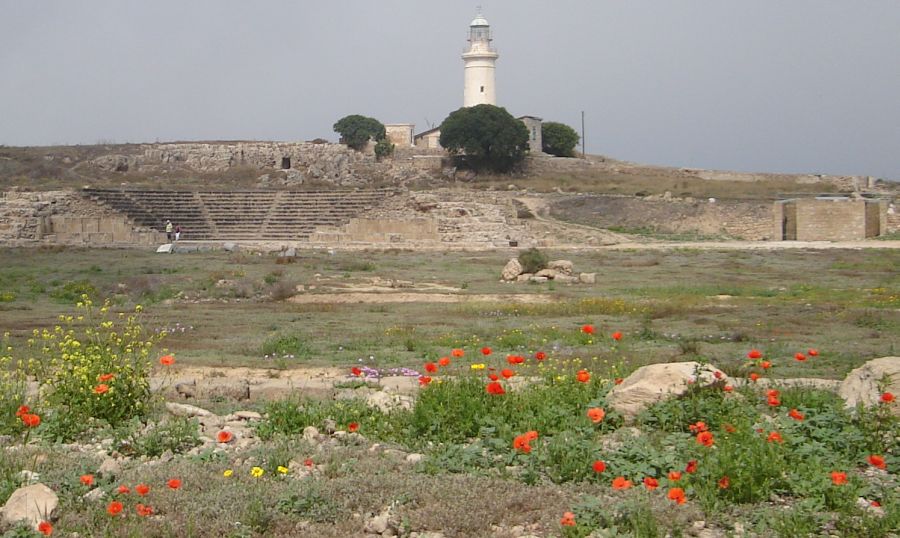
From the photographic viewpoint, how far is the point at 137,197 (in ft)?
166

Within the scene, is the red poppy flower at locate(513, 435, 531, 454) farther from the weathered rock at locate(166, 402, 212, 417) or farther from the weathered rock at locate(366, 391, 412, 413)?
the weathered rock at locate(166, 402, 212, 417)

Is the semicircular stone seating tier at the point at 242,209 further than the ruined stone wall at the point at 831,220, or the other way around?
the semicircular stone seating tier at the point at 242,209

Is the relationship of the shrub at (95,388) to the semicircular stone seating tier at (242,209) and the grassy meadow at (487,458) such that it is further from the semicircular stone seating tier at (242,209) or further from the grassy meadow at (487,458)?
the semicircular stone seating tier at (242,209)

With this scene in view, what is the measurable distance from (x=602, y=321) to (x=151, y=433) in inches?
445

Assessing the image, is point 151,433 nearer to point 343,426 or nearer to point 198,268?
point 343,426

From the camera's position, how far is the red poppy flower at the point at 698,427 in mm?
7031

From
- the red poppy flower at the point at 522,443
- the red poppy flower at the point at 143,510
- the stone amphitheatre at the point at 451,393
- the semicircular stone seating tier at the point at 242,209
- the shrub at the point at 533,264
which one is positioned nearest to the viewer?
the red poppy flower at the point at 143,510

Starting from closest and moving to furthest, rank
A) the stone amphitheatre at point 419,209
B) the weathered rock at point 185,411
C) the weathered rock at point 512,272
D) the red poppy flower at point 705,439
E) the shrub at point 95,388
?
1. the red poppy flower at point 705,439
2. the shrub at point 95,388
3. the weathered rock at point 185,411
4. the weathered rock at point 512,272
5. the stone amphitheatre at point 419,209

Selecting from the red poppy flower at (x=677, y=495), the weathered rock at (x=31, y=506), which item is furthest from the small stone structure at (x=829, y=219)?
the weathered rock at (x=31, y=506)

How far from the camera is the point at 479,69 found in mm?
72438

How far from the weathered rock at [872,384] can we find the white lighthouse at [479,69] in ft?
213

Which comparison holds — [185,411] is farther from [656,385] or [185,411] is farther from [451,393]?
[656,385]

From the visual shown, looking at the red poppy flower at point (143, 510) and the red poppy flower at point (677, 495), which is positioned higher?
the red poppy flower at point (677, 495)

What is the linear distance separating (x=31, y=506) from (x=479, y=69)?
68346 millimetres
